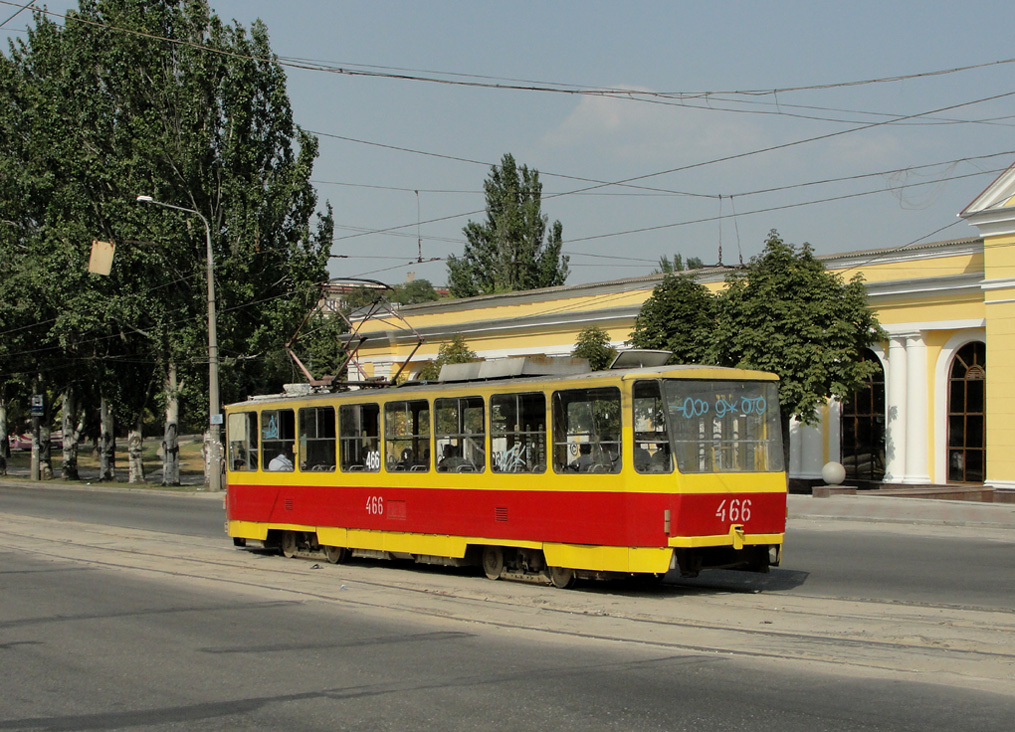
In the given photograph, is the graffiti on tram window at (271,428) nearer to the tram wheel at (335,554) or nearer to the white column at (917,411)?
the tram wheel at (335,554)

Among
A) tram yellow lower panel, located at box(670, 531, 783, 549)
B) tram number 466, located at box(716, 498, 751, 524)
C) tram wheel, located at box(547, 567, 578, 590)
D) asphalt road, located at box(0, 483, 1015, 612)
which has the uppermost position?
tram number 466, located at box(716, 498, 751, 524)

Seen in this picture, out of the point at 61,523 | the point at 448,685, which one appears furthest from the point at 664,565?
the point at 61,523

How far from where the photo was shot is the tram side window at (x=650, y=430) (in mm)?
11734

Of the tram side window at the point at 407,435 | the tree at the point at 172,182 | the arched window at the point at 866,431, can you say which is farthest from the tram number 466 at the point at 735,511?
the tree at the point at 172,182

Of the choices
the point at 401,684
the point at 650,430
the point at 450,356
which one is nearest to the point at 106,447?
the point at 450,356

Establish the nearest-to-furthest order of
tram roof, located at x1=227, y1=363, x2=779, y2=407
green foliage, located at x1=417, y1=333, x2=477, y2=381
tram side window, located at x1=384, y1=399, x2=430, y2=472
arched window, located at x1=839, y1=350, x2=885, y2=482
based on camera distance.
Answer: tram roof, located at x1=227, y1=363, x2=779, y2=407, tram side window, located at x1=384, y1=399, x2=430, y2=472, arched window, located at x1=839, y1=350, x2=885, y2=482, green foliage, located at x1=417, y1=333, x2=477, y2=381

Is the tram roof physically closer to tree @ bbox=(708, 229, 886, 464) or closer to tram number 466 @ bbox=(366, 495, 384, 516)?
tram number 466 @ bbox=(366, 495, 384, 516)

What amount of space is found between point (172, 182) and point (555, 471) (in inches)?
1123

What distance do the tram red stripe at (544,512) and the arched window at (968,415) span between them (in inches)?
851

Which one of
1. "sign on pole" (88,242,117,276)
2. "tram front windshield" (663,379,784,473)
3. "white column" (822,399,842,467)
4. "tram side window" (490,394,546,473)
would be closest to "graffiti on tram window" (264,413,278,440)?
"tram side window" (490,394,546,473)

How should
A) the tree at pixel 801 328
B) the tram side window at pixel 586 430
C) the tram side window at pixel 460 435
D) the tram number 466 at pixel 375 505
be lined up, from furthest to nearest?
the tree at pixel 801 328, the tram number 466 at pixel 375 505, the tram side window at pixel 460 435, the tram side window at pixel 586 430

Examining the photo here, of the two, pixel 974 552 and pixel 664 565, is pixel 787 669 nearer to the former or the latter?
pixel 664 565

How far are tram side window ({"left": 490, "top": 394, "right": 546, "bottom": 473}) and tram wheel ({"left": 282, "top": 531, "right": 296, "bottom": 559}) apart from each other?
5.23 meters

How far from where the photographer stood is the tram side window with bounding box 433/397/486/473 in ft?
44.8
